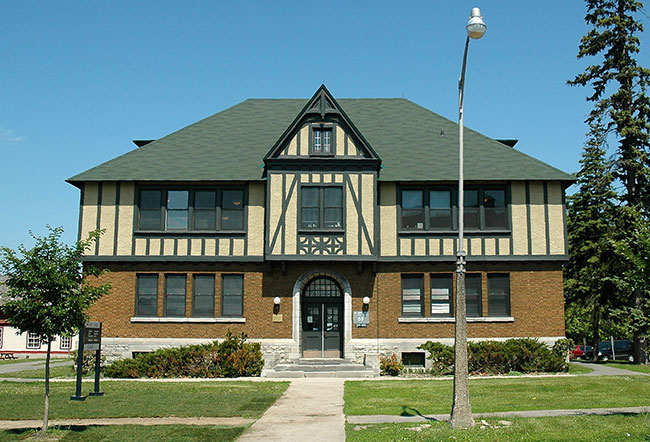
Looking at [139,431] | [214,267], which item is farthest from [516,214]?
[139,431]

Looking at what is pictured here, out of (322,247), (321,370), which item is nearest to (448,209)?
(322,247)

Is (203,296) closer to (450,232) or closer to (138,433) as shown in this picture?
(450,232)

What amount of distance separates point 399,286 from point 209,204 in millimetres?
8697

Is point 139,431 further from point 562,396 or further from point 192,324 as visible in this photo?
point 192,324

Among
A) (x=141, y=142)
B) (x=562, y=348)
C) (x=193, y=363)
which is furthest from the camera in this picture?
(x=141, y=142)

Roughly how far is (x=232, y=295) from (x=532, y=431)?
16.3 meters

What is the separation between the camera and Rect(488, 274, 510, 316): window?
26.4 meters

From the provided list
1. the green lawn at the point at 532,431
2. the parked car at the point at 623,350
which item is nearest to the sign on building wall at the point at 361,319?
the green lawn at the point at 532,431

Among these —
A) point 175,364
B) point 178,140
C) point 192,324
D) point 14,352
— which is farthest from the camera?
point 14,352

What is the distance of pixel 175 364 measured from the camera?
2445 centimetres

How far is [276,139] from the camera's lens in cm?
2955

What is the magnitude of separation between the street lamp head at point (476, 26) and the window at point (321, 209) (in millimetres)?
14175

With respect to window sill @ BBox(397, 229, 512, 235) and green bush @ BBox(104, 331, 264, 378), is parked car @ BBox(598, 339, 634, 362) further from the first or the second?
→ green bush @ BBox(104, 331, 264, 378)

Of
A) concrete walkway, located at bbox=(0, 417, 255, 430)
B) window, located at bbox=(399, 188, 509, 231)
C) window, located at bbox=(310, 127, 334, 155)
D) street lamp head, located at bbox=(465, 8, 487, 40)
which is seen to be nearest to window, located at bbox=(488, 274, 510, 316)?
window, located at bbox=(399, 188, 509, 231)
